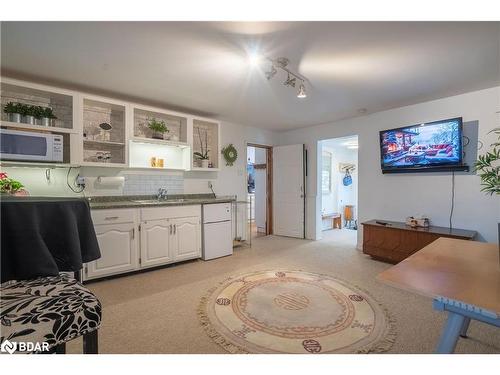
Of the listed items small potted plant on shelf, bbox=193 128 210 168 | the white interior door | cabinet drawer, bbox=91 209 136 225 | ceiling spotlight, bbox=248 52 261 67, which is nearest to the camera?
ceiling spotlight, bbox=248 52 261 67

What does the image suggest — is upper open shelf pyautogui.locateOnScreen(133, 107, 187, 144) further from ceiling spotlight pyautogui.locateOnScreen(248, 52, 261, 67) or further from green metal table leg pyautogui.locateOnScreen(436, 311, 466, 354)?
green metal table leg pyautogui.locateOnScreen(436, 311, 466, 354)

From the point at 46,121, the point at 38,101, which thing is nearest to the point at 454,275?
the point at 46,121

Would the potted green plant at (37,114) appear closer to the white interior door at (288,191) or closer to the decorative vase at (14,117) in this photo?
the decorative vase at (14,117)

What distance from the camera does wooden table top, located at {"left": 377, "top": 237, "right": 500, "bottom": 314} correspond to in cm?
84

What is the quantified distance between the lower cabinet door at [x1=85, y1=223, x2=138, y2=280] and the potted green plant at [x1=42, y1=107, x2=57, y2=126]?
1183mm

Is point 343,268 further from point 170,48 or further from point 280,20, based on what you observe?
point 170,48

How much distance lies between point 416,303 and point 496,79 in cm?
249

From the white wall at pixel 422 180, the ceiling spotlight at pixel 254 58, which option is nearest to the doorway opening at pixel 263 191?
the white wall at pixel 422 180

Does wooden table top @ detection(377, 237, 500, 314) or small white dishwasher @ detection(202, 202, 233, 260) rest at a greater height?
wooden table top @ detection(377, 237, 500, 314)

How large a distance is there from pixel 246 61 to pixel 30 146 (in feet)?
7.29

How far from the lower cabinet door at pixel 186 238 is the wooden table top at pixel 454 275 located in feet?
8.53

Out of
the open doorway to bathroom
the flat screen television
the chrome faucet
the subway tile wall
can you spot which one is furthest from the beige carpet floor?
the open doorway to bathroom

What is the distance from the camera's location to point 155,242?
9.74 feet
